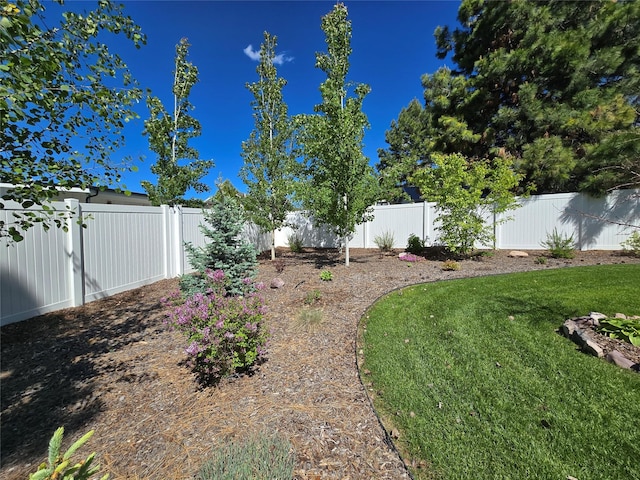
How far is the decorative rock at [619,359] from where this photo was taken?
252 centimetres

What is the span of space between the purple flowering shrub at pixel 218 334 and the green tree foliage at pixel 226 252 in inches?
80.7

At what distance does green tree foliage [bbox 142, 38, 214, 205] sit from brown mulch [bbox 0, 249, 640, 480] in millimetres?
4598

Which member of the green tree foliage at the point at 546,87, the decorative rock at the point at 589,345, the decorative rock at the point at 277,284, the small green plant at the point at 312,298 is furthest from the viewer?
the green tree foliage at the point at 546,87

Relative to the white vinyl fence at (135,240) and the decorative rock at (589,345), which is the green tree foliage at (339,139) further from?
the decorative rock at (589,345)

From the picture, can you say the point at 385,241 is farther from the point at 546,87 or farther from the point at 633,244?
the point at 546,87

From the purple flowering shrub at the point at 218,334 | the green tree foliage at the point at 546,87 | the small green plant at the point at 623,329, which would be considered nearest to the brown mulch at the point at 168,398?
the purple flowering shrub at the point at 218,334

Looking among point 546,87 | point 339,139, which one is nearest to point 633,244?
point 546,87

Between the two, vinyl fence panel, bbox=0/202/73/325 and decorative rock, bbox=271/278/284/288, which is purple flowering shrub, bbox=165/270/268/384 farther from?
vinyl fence panel, bbox=0/202/73/325

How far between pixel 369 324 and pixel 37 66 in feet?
12.7

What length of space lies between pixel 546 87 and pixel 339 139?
8544 millimetres

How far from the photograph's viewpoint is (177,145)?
8.59 meters

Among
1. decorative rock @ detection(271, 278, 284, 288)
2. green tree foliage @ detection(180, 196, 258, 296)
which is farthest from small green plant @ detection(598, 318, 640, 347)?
green tree foliage @ detection(180, 196, 258, 296)

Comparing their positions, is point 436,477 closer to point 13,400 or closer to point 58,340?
point 13,400

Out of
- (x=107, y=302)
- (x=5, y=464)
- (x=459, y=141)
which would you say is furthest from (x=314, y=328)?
(x=459, y=141)
